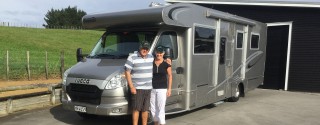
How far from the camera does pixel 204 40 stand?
28.0 feet

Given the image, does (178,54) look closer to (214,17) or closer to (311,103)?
(214,17)

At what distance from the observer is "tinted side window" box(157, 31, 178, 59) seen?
24.9 ft

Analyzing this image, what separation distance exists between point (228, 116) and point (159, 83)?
2914 millimetres

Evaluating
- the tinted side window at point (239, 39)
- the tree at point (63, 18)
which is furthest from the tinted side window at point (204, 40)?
the tree at point (63, 18)

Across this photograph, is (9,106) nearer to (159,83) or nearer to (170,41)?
(159,83)

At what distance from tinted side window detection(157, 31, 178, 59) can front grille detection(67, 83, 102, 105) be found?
168 cm

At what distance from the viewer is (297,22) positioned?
47.0 ft

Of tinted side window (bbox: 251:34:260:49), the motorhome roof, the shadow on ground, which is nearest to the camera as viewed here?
the motorhome roof

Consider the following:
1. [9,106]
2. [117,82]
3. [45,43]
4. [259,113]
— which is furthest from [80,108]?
[45,43]

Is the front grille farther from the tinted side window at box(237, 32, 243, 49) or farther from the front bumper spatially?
the tinted side window at box(237, 32, 243, 49)

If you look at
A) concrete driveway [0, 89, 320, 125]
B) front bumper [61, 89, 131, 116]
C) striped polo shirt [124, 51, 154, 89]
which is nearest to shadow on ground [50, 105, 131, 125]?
concrete driveway [0, 89, 320, 125]

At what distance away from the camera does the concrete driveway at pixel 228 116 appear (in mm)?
8055

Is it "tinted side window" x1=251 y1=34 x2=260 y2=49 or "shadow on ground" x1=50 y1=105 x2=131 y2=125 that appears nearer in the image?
"shadow on ground" x1=50 y1=105 x2=131 y2=125

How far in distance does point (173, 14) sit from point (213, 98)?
2.81 metres
